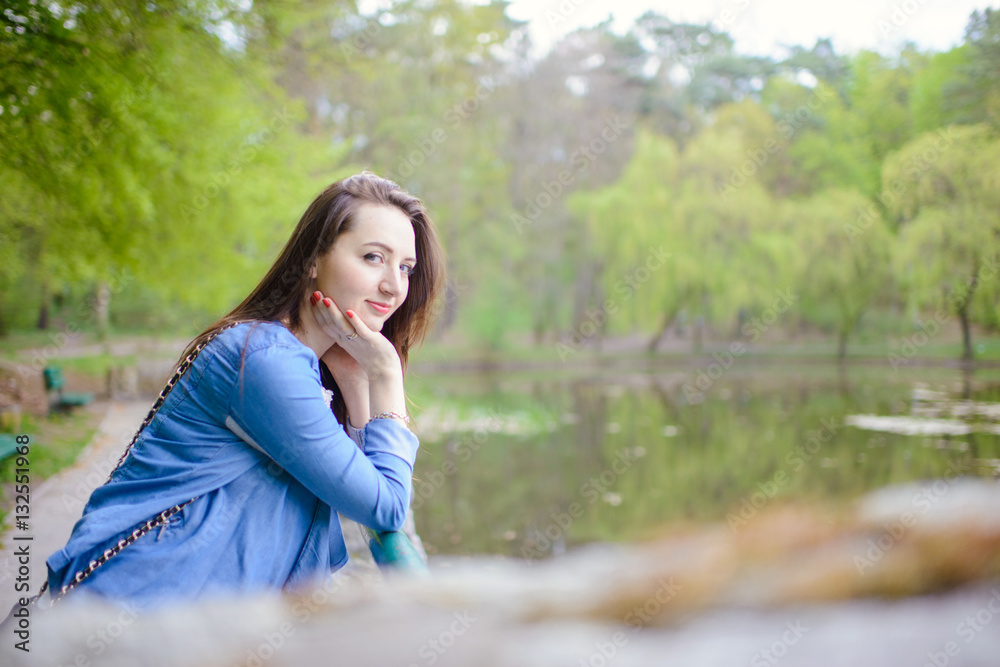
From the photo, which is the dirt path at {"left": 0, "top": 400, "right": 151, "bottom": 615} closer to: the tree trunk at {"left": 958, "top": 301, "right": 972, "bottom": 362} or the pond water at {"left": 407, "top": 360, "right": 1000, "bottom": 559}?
the pond water at {"left": 407, "top": 360, "right": 1000, "bottom": 559}

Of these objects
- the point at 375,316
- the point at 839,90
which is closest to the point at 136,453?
the point at 375,316

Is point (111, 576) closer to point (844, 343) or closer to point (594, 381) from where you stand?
point (844, 343)

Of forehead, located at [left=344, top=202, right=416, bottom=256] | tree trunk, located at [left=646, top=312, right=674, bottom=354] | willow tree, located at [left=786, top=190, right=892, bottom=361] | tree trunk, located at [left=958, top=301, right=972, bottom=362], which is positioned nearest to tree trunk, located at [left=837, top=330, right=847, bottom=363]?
willow tree, located at [left=786, top=190, right=892, bottom=361]

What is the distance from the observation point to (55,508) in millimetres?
3586

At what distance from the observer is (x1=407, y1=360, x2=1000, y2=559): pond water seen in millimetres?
4840

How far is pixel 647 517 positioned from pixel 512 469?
1635 mm

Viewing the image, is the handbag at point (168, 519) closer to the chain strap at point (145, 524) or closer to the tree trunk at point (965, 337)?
the chain strap at point (145, 524)

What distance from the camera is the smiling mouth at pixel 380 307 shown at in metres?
1.12

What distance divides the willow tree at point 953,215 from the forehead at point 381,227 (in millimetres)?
4231

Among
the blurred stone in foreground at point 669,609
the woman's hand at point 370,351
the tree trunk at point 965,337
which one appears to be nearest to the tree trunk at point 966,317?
the tree trunk at point 965,337

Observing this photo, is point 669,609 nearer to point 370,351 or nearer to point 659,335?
point 370,351

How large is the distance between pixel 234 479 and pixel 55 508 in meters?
3.26

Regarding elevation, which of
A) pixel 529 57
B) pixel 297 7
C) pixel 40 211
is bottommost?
pixel 40 211

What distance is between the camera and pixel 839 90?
5.74 metres
